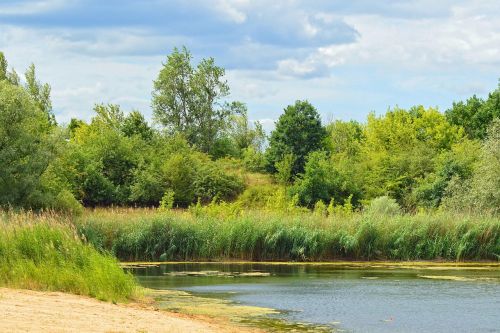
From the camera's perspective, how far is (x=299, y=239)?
4100 centimetres

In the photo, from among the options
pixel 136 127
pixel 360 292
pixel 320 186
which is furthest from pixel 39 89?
pixel 360 292

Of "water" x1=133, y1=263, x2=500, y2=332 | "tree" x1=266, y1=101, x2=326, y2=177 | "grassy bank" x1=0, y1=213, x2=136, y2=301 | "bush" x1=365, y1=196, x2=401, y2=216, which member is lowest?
"water" x1=133, y1=263, x2=500, y2=332

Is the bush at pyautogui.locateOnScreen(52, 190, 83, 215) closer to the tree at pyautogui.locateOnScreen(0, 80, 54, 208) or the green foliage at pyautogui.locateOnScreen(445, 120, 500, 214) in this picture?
the tree at pyautogui.locateOnScreen(0, 80, 54, 208)

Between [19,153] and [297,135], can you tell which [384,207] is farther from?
[297,135]

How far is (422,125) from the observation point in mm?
85500

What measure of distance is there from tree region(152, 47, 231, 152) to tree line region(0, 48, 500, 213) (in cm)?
12

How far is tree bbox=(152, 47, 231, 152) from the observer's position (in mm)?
94062

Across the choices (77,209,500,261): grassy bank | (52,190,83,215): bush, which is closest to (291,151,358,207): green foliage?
(52,190,83,215): bush

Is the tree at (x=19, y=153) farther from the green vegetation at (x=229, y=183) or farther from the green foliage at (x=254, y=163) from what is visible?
the green foliage at (x=254, y=163)

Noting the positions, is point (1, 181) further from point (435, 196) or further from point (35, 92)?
point (35, 92)

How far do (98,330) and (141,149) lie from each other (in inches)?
2585

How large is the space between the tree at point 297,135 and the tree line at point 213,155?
0.12 metres

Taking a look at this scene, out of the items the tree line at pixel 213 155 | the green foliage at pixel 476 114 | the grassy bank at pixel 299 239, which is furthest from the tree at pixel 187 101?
the grassy bank at pixel 299 239

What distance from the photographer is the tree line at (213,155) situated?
47.7 metres
